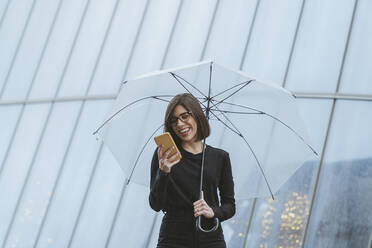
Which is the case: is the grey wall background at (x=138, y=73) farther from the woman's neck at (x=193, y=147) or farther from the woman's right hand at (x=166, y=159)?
the woman's right hand at (x=166, y=159)

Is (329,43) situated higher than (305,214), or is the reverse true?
(329,43)

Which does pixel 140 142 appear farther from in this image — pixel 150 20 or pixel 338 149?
pixel 150 20

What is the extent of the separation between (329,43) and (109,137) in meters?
4.04

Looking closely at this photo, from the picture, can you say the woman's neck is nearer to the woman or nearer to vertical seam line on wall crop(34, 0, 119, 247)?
the woman

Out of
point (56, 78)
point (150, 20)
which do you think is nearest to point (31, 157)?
point (56, 78)

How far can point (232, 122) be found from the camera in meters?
4.39

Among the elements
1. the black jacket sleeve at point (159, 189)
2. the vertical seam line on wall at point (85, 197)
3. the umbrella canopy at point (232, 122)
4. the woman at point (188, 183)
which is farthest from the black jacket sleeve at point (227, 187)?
the vertical seam line on wall at point (85, 197)

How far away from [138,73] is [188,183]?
5985 millimetres

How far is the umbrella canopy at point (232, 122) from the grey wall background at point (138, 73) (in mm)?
2367

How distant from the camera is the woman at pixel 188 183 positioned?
318 centimetres

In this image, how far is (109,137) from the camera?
4.34 meters

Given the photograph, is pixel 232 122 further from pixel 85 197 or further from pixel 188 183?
pixel 85 197

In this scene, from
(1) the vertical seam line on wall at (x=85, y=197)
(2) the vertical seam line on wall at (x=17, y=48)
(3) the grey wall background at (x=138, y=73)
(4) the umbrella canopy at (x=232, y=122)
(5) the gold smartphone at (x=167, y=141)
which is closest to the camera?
(5) the gold smartphone at (x=167, y=141)

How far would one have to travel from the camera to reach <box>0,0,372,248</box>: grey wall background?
665 centimetres
